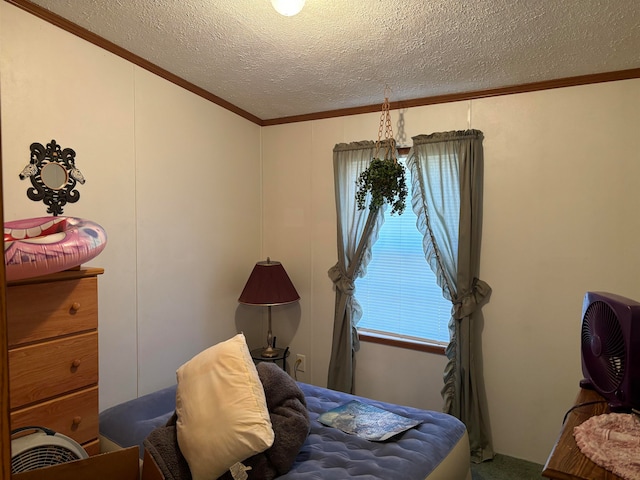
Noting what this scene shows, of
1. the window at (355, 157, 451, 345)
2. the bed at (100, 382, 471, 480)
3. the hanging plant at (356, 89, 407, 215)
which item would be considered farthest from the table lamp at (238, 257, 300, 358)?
the bed at (100, 382, 471, 480)

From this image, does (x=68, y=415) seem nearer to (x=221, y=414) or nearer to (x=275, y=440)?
(x=221, y=414)

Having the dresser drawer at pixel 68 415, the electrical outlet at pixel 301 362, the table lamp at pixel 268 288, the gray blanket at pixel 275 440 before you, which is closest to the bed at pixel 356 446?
the gray blanket at pixel 275 440

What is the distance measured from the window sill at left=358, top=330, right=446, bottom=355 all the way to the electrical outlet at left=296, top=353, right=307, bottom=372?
24.1 inches

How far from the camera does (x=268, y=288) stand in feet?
10.7

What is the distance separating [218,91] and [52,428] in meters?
2.41

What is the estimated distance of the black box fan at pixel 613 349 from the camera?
53.1 inches

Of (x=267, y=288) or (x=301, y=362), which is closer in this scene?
(x=267, y=288)

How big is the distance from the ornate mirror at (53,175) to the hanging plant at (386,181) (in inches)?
71.1

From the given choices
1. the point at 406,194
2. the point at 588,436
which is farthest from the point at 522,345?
the point at 588,436

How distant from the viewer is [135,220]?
8.89ft

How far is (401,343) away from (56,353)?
7.41 ft

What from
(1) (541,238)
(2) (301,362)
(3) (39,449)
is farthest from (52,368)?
(1) (541,238)

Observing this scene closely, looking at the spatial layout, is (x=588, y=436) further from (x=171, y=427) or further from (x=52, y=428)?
(x=52, y=428)

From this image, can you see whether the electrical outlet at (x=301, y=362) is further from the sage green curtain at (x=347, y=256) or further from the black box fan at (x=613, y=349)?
the black box fan at (x=613, y=349)
